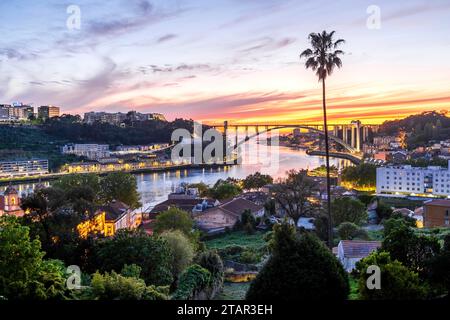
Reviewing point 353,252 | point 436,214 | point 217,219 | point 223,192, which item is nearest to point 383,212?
point 436,214

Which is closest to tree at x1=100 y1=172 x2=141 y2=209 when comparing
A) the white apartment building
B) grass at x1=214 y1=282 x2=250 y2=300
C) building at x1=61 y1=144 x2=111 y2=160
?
grass at x1=214 y1=282 x2=250 y2=300

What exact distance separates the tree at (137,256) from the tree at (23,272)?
1.23 m

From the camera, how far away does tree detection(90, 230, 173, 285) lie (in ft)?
14.5

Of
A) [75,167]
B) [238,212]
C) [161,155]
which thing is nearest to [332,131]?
[161,155]

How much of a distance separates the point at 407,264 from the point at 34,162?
32.0m

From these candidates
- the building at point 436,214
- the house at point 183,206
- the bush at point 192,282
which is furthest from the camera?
the house at point 183,206

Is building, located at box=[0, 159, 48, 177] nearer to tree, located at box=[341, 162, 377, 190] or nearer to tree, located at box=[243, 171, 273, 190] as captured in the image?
tree, located at box=[243, 171, 273, 190]

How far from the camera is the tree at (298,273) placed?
291cm

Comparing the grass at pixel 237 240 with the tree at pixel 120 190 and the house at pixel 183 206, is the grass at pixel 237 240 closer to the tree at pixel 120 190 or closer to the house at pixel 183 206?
the house at pixel 183 206

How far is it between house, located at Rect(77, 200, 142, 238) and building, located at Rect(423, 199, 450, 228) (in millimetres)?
6387

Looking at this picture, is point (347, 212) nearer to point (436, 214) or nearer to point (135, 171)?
point (436, 214)

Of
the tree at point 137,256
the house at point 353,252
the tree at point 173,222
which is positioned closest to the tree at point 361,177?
the tree at point 173,222

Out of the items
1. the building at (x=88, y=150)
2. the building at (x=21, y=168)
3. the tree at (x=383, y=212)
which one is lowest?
the tree at (x=383, y=212)
